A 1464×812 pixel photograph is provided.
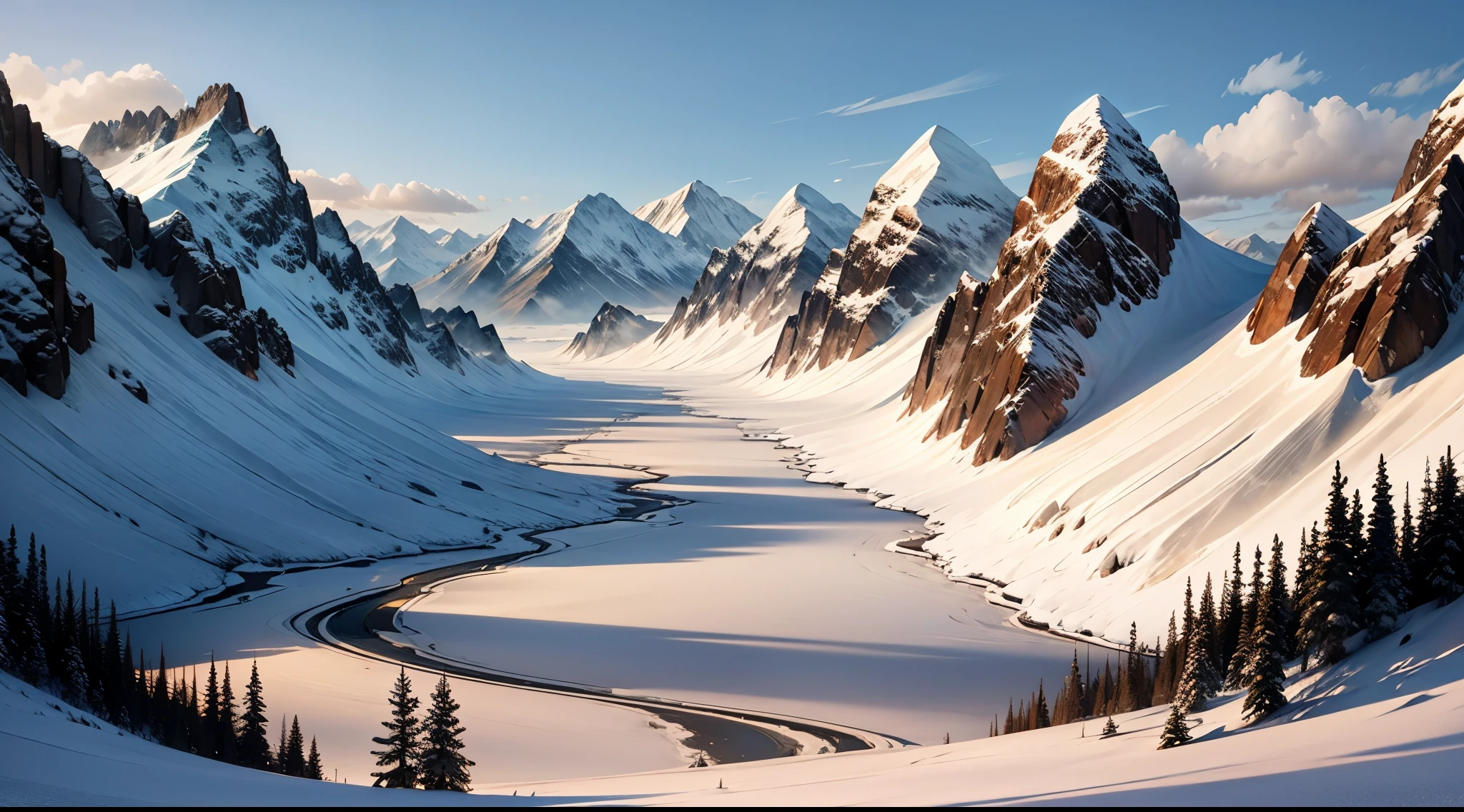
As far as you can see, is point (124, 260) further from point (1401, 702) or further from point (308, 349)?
point (1401, 702)

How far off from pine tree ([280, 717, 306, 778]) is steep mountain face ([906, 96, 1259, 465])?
60.6 metres

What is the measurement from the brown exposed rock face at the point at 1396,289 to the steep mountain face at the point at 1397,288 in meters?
0.04

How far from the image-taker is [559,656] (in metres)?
41.3

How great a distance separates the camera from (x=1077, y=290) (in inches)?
3474

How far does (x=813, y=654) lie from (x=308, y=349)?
135 meters

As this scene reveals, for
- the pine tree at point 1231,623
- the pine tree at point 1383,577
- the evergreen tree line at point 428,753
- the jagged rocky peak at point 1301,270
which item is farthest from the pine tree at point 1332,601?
the jagged rocky peak at point 1301,270

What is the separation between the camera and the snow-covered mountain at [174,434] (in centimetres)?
5322

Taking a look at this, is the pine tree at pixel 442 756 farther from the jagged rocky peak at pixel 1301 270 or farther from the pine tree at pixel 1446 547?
the jagged rocky peak at pixel 1301 270

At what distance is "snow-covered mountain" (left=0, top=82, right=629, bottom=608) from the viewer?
53219 mm

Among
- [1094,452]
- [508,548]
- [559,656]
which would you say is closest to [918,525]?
[1094,452]

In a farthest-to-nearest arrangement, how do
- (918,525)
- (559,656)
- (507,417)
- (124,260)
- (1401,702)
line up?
(507,417)
(124,260)
(918,525)
(559,656)
(1401,702)

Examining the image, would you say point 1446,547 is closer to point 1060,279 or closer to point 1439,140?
point 1439,140

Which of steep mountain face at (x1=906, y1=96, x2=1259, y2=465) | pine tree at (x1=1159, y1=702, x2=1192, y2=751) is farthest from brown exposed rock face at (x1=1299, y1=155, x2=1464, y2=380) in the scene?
pine tree at (x1=1159, y1=702, x2=1192, y2=751)

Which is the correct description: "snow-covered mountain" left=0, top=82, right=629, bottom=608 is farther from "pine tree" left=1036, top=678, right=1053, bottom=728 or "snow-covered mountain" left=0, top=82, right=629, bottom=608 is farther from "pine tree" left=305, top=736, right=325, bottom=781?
"pine tree" left=1036, top=678, right=1053, bottom=728
